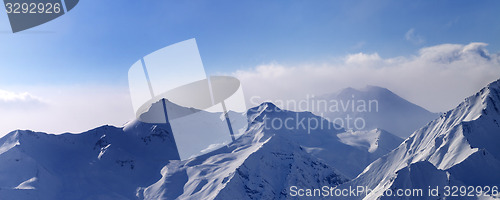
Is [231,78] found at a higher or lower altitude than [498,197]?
higher

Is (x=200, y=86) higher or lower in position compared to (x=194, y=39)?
lower

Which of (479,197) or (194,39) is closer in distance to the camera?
(194,39)

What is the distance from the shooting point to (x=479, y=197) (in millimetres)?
198000

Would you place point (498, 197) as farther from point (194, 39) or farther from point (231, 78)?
point (194, 39)

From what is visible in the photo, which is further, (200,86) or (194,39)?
(200,86)

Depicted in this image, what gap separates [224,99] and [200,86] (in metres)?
15.9

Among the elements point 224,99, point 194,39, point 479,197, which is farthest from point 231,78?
point 479,197

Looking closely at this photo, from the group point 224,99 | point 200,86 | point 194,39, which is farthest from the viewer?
point 224,99

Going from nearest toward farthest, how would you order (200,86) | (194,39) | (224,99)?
(194,39)
(200,86)
(224,99)

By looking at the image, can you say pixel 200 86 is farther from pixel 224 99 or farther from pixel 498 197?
pixel 498 197

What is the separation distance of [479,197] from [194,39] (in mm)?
158090

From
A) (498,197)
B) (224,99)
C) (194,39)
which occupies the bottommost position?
(498,197)

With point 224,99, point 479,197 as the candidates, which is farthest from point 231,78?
point 479,197

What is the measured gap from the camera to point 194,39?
116312mm
